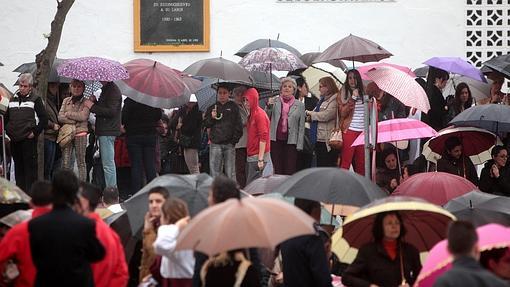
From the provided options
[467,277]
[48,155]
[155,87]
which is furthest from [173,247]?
[48,155]

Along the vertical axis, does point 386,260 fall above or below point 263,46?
below

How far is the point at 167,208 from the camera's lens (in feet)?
41.3

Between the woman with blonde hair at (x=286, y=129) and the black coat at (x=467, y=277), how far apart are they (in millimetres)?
10339

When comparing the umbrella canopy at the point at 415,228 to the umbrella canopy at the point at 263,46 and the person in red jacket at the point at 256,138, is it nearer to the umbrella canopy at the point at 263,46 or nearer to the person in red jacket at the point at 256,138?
the person in red jacket at the point at 256,138

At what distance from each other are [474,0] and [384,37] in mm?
1663

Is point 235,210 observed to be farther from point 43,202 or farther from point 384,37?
point 384,37

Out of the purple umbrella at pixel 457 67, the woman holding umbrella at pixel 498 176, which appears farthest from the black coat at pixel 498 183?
the purple umbrella at pixel 457 67

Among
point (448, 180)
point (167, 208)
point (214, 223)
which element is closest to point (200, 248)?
point (214, 223)

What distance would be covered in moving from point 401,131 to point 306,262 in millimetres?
6682

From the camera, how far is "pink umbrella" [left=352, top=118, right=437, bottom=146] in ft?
61.0

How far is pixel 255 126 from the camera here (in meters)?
20.2

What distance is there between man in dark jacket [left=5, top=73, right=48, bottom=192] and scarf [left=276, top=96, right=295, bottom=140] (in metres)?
3.29

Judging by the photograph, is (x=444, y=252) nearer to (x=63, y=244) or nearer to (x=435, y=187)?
(x=63, y=244)

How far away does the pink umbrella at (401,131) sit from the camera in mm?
18594
